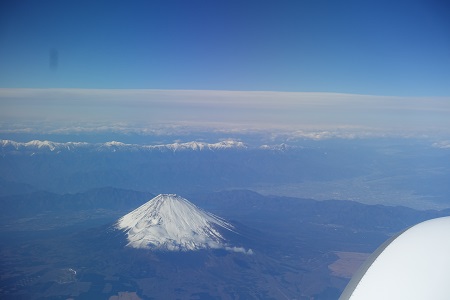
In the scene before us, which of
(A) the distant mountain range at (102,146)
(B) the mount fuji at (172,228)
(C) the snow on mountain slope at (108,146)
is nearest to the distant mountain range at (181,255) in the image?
(B) the mount fuji at (172,228)

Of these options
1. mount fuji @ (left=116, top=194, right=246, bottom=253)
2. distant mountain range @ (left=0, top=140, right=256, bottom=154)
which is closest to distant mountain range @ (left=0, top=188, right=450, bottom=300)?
mount fuji @ (left=116, top=194, right=246, bottom=253)

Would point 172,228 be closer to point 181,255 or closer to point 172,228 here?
point 172,228

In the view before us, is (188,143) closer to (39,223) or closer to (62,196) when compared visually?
(62,196)

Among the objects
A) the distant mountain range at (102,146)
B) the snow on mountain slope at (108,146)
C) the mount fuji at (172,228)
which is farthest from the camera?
the snow on mountain slope at (108,146)

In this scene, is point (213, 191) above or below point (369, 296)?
below

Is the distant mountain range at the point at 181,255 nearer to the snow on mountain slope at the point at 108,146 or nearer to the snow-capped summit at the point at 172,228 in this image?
the snow-capped summit at the point at 172,228

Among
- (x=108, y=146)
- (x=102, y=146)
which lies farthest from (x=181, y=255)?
(x=102, y=146)

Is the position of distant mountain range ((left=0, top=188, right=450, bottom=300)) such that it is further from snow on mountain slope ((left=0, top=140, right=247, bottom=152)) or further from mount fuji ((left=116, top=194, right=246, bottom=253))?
snow on mountain slope ((left=0, top=140, right=247, bottom=152))

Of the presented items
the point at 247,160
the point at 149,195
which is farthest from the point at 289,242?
the point at 247,160

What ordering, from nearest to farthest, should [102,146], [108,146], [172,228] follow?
1. [172,228]
2. [102,146]
3. [108,146]
